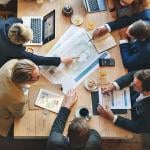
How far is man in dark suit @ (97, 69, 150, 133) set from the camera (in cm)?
268

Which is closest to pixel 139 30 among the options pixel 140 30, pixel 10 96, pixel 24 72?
pixel 140 30

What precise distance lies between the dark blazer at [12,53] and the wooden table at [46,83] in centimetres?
12

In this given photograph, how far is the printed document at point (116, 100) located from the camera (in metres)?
2.80

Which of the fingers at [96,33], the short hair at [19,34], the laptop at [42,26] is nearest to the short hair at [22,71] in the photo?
the short hair at [19,34]

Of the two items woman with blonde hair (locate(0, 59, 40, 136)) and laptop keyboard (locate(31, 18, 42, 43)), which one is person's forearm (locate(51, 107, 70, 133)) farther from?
laptop keyboard (locate(31, 18, 42, 43))

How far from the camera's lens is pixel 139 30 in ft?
9.18

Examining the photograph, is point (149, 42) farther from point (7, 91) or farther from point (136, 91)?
point (7, 91)

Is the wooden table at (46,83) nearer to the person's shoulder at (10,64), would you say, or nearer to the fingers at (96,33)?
the fingers at (96,33)

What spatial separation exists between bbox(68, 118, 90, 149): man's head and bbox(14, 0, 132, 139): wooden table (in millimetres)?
232

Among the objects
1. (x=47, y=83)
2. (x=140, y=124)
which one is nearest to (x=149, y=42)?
(x=140, y=124)

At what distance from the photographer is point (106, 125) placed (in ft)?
8.99

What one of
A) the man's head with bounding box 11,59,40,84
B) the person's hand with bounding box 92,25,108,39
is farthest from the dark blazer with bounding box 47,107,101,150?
the person's hand with bounding box 92,25,108,39

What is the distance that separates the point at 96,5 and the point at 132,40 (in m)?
0.42

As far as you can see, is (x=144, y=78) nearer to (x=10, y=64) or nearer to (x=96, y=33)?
(x=96, y=33)
